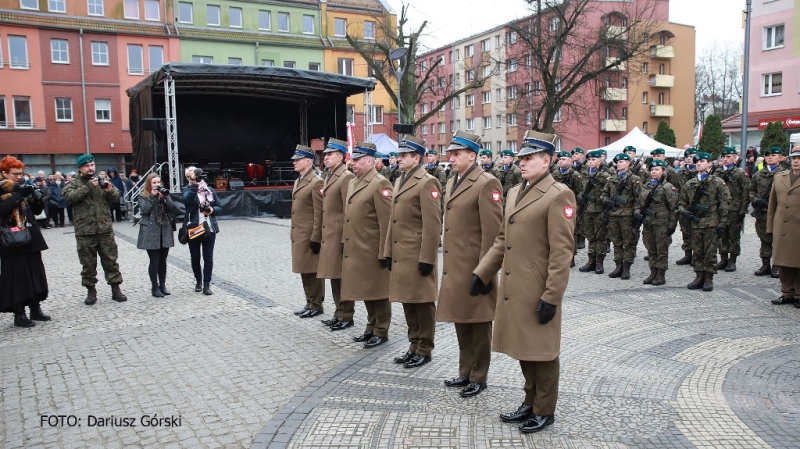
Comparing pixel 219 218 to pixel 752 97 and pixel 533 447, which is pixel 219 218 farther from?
pixel 752 97

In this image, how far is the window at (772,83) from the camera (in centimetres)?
3453

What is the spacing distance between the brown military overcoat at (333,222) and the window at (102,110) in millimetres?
34970

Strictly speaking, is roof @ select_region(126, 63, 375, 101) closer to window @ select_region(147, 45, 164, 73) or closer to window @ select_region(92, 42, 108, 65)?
window @ select_region(147, 45, 164, 73)

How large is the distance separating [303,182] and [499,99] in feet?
165

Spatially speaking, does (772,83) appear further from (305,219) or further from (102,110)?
(102,110)

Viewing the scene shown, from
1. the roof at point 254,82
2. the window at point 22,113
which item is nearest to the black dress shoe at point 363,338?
the roof at point 254,82

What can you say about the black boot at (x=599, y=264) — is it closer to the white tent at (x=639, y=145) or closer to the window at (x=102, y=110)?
the white tent at (x=639, y=145)

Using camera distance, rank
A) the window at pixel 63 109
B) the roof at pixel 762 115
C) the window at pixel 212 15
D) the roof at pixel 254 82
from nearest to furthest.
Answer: the roof at pixel 254 82
the roof at pixel 762 115
the window at pixel 63 109
the window at pixel 212 15

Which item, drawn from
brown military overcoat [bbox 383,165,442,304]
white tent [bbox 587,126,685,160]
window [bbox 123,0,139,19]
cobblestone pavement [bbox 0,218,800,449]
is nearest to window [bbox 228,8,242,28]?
window [bbox 123,0,139,19]

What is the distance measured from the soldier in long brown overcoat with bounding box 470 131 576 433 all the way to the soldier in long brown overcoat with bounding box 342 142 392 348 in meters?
2.04

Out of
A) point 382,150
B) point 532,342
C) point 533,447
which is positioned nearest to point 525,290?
point 532,342

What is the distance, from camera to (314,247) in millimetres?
7234

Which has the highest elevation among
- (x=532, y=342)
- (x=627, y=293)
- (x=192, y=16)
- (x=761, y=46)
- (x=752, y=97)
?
(x=192, y=16)

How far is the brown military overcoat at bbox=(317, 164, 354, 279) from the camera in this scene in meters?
6.83
